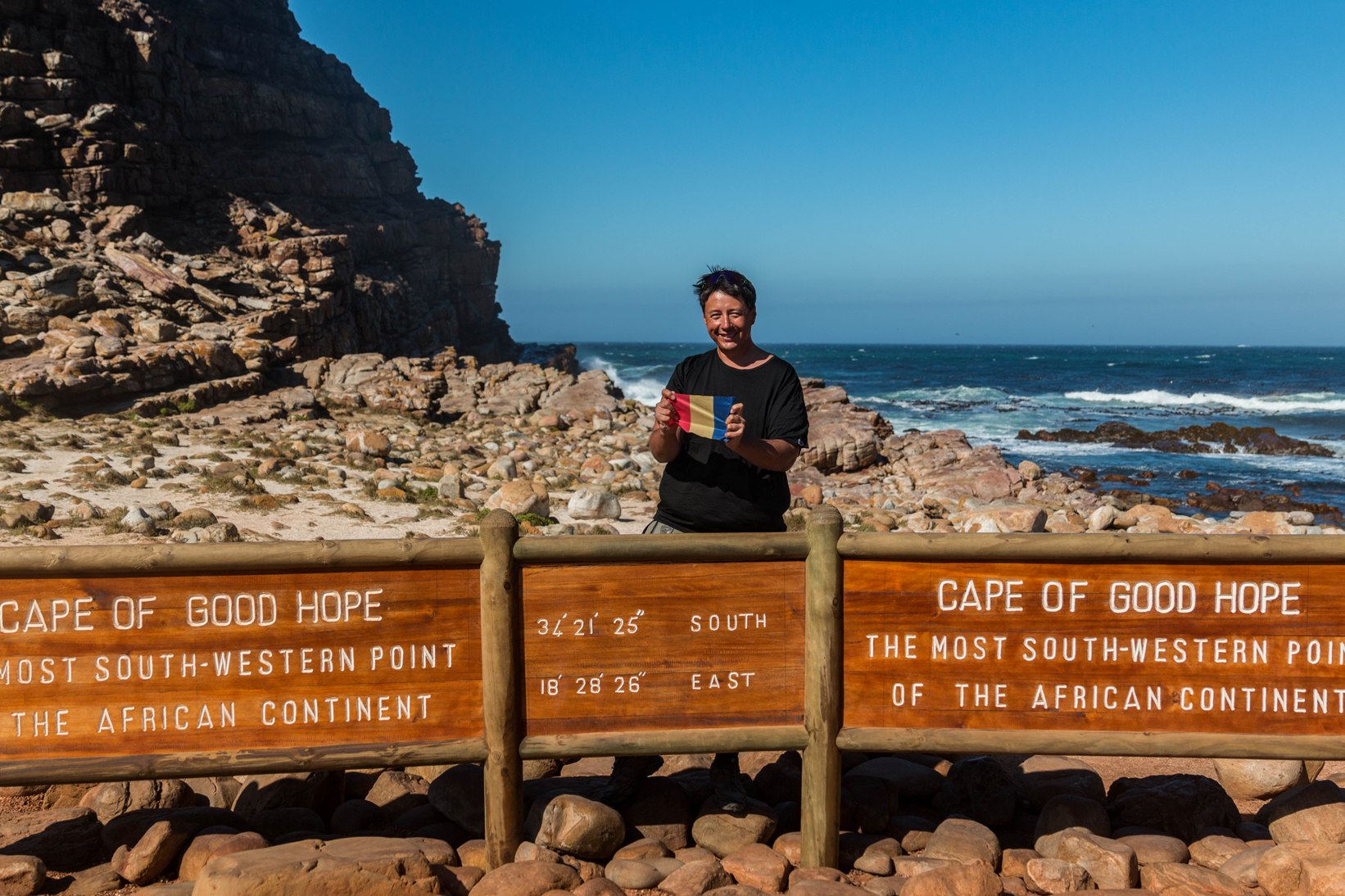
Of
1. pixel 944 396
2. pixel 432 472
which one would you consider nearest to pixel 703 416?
pixel 432 472

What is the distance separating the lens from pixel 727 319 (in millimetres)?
3959

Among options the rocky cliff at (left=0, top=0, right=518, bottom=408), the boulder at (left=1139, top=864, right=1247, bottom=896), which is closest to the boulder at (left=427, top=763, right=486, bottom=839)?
the boulder at (left=1139, top=864, right=1247, bottom=896)

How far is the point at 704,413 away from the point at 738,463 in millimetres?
404

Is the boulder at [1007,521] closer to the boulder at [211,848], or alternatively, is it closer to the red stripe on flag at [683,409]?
the red stripe on flag at [683,409]

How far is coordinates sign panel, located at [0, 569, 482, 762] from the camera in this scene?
3410 millimetres

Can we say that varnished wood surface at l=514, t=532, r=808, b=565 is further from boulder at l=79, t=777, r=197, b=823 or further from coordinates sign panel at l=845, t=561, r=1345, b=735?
boulder at l=79, t=777, r=197, b=823

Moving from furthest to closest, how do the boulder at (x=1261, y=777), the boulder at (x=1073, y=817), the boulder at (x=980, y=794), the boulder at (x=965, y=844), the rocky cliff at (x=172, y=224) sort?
the rocky cliff at (x=172, y=224)
the boulder at (x=1261, y=777)
the boulder at (x=980, y=794)
the boulder at (x=1073, y=817)
the boulder at (x=965, y=844)

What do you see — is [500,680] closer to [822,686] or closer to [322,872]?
[322,872]

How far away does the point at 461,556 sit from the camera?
3529mm

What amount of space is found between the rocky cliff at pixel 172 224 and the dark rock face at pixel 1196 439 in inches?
1121

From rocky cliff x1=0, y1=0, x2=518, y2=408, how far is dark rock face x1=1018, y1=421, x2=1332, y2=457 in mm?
28474

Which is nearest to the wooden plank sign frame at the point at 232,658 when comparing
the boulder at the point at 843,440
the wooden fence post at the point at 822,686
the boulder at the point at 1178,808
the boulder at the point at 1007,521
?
the wooden fence post at the point at 822,686

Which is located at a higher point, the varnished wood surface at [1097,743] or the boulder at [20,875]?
the varnished wood surface at [1097,743]

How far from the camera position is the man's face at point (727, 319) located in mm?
3945
